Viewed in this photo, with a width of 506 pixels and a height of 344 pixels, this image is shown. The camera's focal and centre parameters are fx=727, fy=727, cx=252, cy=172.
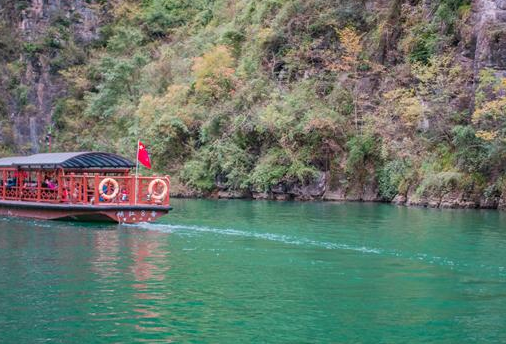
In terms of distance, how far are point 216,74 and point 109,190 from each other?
Result: 22.0 m

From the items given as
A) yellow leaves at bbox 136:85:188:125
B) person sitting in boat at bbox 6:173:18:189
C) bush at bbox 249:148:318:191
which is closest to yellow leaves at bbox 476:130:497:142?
bush at bbox 249:148:318:191

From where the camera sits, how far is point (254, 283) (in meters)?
14.3

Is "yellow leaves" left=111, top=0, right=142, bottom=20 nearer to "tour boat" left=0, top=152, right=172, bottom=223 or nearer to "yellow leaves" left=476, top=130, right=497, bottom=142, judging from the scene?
"tour boat" left=0, top=152, right=172, bottom=223

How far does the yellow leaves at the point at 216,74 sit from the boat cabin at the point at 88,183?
19083mm

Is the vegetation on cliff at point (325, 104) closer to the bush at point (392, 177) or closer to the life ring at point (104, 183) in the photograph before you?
the bush at point (392, 177)

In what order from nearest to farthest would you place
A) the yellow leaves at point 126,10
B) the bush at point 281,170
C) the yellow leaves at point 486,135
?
1. the yellow leaves at point 486,135
2. the bush at point 281,170
3. the yellow leaves at point 126,10

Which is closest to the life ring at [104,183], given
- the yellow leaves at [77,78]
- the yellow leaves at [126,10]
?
the yellow leaves at [77,78]

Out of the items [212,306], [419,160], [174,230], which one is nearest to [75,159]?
[174,230]

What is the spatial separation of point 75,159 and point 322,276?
13693mm

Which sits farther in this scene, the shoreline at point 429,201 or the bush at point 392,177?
the bush at point 392,177

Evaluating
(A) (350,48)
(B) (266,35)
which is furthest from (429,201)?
(B) (266,35)

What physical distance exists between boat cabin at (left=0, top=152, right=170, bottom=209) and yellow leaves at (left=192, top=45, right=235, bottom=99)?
19083mm

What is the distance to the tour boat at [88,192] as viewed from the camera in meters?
25.0

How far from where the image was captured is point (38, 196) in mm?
27438
